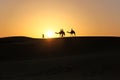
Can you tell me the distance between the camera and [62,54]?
759 inches

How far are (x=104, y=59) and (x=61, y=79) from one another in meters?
4.40

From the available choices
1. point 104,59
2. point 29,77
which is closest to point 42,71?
point 29,77

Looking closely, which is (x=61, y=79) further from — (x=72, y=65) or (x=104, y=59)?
(x=104, y=59)

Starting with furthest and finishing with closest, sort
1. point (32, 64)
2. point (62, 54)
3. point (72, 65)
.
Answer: point (62, 54), point (32, 64), point (72, 65)

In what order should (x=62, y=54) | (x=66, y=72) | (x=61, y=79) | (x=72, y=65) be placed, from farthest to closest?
(x=62, y=54)
(x=72, y=65)
(x=66, y=72)
(x=61, y=79)

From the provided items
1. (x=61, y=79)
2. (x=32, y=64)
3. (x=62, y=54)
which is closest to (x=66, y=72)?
(x=61, y=79)

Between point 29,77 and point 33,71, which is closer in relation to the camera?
point 29,77

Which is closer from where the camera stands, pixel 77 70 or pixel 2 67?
pixel 77 70

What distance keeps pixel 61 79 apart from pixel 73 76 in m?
0.60

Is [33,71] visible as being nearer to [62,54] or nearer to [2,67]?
[2,67]

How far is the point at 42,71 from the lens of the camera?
1352 centimetres

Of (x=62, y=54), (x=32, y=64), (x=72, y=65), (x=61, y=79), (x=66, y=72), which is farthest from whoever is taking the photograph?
(x=62, y=54)

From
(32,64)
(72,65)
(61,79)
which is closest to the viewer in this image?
(61,79)

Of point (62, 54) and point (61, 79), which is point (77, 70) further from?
point (62, 54)
